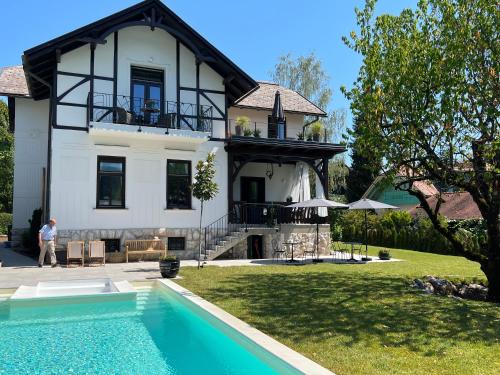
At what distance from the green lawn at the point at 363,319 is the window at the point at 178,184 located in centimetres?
528

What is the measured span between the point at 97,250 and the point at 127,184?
2743mm

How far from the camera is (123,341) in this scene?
22.0ft

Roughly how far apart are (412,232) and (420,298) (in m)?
16.1

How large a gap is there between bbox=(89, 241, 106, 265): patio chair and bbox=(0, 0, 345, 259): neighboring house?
80cm

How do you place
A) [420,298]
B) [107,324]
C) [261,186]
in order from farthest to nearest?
[261,186]
[420,298]
[107,324]

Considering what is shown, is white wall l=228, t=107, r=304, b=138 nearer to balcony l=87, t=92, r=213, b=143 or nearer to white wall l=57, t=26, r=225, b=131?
white wall l=57, t=26, r=225, b=131

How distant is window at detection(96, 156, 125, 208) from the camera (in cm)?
1595

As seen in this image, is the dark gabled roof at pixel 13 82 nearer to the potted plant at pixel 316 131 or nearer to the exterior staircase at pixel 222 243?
the exterior staircase at pixel 222 243

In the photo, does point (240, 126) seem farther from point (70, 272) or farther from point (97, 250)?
point (70, 272)

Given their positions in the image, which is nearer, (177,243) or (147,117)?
(147,117)

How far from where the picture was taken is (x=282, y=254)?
17828 millimetres

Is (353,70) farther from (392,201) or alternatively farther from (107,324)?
(392,201)

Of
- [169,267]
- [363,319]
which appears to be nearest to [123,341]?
[363,319]

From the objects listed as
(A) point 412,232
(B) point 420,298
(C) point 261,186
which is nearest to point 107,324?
(B) point 420,298
